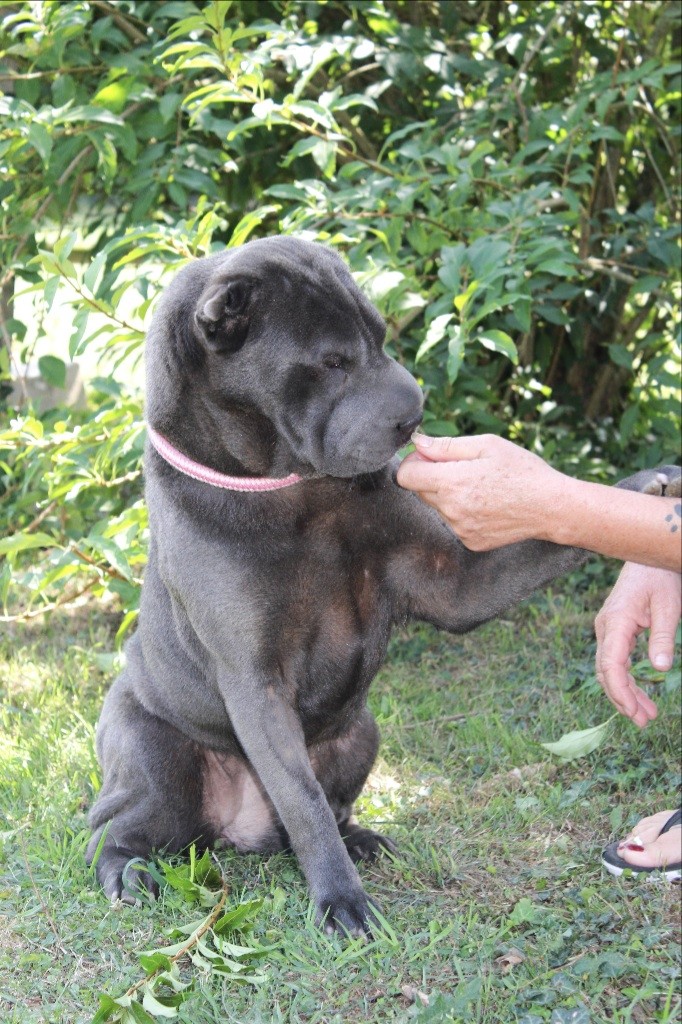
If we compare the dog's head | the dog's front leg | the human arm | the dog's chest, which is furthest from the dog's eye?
the dog's front leg

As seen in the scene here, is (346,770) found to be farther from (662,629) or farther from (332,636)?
(662,629)

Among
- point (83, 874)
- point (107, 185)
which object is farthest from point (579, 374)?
point (83, 874)

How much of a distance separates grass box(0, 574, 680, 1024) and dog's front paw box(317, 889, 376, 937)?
3 centimetres

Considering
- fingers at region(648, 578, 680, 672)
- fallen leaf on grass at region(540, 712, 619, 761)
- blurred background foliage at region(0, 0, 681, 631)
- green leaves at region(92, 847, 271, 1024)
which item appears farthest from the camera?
blurred background foliage at region(0, 0, 681, 631)

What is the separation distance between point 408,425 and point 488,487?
189 mm

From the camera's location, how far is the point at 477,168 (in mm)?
3730

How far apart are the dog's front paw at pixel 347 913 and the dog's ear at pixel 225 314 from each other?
1.02 meters

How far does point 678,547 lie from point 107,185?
2.29 m

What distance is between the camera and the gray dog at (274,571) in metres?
2.30

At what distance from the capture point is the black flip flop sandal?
2.46m

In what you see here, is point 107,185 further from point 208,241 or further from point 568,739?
point 568,739

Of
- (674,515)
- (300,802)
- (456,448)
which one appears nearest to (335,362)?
(456,448)

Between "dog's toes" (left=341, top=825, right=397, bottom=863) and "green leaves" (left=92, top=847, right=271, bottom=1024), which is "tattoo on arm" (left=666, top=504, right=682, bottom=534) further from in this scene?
"green leaves" (left=92, top=847, right=271, bottom=1024)

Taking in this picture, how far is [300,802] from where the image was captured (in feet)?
7.61
